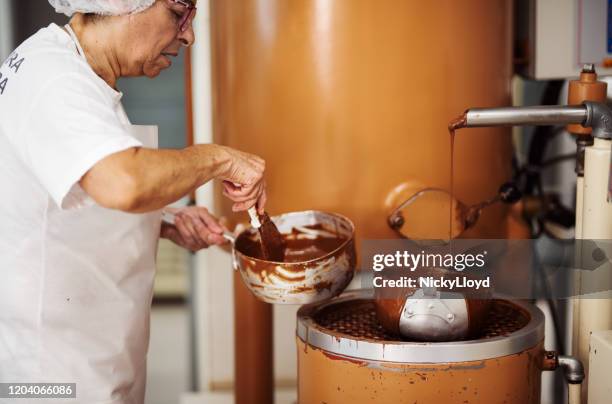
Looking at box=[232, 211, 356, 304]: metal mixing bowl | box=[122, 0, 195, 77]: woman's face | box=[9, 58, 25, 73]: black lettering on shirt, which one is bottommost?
box=[232, 211, 356, 304]: metal mixing bowl

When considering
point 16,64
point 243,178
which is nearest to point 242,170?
point 243,178

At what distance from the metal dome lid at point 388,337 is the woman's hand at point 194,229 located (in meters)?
0.24

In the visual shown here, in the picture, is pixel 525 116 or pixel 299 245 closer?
pixel 525 116

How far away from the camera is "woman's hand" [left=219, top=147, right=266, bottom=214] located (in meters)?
1.17

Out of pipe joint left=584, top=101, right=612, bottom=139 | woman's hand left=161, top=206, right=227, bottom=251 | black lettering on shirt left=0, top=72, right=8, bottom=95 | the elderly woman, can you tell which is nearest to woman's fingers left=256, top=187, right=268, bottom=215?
the elderly woman

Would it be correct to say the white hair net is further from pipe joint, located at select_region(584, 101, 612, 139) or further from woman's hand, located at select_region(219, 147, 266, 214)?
pipe joint, located at select_region(584, 101, 612, 139)

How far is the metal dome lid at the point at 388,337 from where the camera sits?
1.12m

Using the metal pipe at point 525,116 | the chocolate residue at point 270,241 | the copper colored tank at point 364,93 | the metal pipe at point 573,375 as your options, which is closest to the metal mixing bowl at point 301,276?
the chocolate residue at point 270,241

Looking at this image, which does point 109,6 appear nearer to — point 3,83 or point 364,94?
point 3,83

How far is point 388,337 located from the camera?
1.24 m

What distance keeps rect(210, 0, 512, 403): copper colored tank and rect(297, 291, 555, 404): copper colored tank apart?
0.27 m

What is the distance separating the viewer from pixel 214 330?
7.55 ft

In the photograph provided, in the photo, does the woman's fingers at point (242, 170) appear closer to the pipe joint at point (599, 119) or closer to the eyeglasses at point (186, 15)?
the eyeglasses at point (186, 15)

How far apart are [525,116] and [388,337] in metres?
0.43
